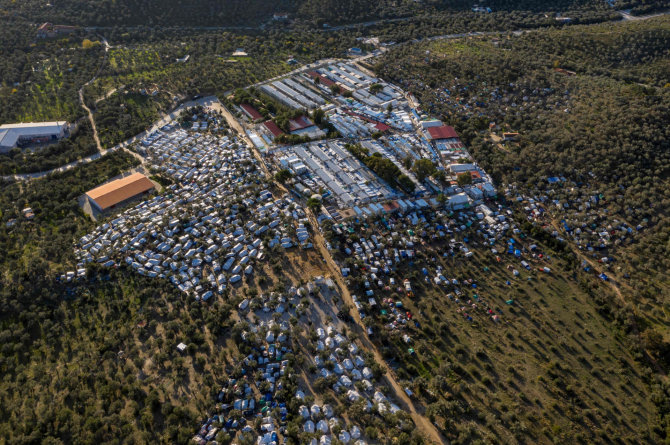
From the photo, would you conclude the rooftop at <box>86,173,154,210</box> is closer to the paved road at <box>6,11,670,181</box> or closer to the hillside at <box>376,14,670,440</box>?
the paved road at <box>6,11,670,181</box>

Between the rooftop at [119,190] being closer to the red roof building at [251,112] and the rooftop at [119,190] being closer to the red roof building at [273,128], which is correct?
the red roof building at [273,128]

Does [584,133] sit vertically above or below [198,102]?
above

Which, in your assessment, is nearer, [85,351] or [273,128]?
[85,351]

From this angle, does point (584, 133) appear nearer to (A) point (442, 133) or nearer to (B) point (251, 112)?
(A) point (442, 133)

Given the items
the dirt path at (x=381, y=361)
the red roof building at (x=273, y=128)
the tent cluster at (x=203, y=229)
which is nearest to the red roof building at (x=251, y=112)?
the red roof building at (x=273, y=128)

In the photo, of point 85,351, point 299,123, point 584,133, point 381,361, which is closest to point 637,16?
point 584,133
